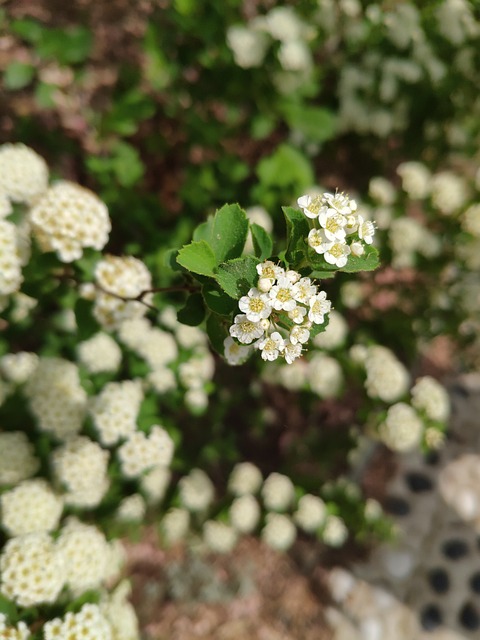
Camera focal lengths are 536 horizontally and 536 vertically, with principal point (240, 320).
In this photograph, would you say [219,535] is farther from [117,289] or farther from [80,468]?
[117,289]

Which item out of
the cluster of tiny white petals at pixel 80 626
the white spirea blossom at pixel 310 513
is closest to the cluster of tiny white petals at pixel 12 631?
the cluster of tiny white petals at pixel 80 626

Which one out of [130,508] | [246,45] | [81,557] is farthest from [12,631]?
[246,45]

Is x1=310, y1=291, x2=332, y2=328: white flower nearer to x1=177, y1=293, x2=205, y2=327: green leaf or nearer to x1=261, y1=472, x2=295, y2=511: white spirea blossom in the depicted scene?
x1=177, y1=293, x2=205, y2=327: green leaf

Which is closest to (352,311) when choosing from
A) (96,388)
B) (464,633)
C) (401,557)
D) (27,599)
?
(401,557)

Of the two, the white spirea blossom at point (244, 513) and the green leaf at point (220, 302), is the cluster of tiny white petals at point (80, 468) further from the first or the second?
the green leaf at point (220, 302)

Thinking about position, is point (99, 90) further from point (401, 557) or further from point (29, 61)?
point (401, 557)
